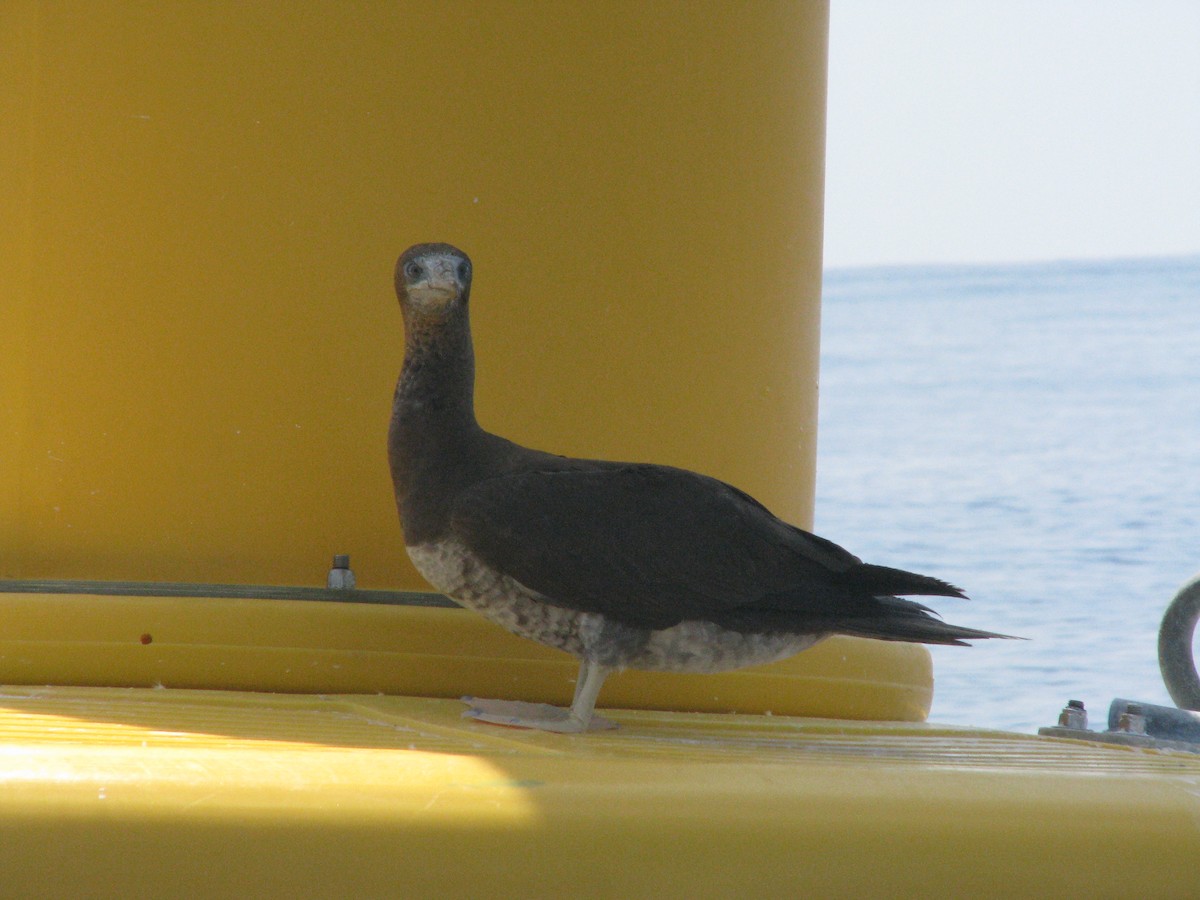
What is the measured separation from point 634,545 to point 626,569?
4 centimetres

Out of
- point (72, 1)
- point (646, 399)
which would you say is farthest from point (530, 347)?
point (72, 1)

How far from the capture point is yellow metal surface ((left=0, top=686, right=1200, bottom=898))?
149 centimetres

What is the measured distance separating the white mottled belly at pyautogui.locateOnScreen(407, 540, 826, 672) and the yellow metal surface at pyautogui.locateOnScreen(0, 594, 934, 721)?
30 cm

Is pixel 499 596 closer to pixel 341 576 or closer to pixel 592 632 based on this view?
pixel 592 632

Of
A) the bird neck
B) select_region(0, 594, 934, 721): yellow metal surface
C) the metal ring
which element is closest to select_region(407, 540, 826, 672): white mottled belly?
the bird neck

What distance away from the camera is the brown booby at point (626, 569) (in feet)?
7.32

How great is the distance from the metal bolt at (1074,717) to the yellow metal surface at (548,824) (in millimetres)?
772

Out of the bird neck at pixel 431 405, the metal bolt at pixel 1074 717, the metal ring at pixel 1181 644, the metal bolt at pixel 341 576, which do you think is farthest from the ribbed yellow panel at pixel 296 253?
the metal ring at pixel 1181 644

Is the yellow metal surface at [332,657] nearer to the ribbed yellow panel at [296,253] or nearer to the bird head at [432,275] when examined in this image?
the ribbed yellow panel at [296,253]

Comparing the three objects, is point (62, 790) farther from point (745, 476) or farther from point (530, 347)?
point (745, 476)

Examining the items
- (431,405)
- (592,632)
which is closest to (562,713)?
(592,632)

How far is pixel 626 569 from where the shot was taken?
223 centimetres

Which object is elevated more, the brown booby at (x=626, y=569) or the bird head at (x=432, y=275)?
the bird head at (x=432, y=275)

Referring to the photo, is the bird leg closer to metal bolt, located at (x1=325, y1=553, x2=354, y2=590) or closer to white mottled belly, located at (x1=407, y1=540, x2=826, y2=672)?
white mottled belly, located at (x1=407, y1=540, x2=826, y2=672)
